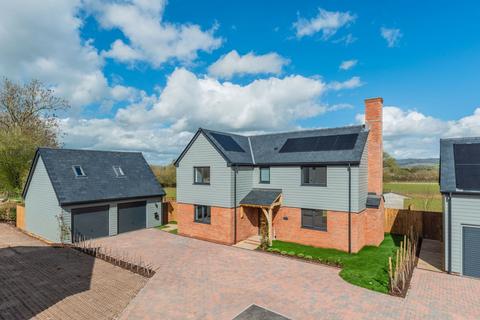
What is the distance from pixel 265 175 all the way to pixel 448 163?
10169 millimetres

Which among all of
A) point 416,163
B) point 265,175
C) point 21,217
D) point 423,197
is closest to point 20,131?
point 21,217

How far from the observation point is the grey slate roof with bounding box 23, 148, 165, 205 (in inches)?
700

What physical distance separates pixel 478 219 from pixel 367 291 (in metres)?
5.83

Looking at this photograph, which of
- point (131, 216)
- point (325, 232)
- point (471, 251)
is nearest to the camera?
point (471, 251)

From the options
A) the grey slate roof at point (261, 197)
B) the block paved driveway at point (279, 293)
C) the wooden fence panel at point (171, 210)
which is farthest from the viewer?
the wooden fence panel at point (171, 210)

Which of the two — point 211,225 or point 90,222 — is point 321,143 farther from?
point 90,222

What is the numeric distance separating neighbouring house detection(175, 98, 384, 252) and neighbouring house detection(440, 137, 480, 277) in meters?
4.02

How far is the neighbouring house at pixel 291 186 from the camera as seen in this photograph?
15.5 meters

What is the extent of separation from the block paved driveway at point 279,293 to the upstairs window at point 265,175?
587cm

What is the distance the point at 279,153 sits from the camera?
18.7 metres

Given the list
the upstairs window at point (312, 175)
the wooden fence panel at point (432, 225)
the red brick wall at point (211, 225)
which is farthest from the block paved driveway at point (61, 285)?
the wooden fence panel at point (432, 225)

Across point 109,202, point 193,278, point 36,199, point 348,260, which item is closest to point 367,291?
point 348,260

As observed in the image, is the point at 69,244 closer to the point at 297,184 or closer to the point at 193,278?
the point at 193,278

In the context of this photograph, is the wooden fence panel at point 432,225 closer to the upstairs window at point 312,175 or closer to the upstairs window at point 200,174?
the upstairs window at point 312,175
